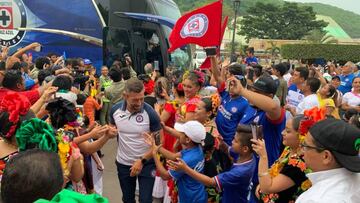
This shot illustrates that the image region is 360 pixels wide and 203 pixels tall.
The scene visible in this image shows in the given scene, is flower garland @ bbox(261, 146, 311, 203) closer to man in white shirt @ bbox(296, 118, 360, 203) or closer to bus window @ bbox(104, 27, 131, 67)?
man in white shirt @ bbox(296, 118, 360, 203)

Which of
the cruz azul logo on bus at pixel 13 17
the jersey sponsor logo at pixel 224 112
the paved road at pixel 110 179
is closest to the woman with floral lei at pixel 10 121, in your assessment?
the paved road at pixel 110 179

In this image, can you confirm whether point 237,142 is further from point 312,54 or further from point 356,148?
point 312,54

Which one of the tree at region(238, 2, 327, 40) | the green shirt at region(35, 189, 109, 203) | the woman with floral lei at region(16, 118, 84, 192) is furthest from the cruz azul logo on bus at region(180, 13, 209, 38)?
the tree at region(238, 2, 327, 40)

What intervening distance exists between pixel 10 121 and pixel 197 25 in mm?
3333

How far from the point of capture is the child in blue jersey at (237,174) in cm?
373

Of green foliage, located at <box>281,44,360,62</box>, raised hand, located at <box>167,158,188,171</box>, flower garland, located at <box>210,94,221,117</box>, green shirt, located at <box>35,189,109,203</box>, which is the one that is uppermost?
green shirt, located at <box>35,189,109,203</box>

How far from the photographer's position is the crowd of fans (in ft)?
7.23

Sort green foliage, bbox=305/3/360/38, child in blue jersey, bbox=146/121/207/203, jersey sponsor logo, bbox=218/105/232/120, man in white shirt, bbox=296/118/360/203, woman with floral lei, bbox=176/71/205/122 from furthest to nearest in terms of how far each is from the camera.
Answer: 1. green foliage, bbox=305/3/360/38
2. jersey sponsor logo, bbox=218/105/232/120
3. woman with floral lei, bbox=176/71/205/122
4. child in blue jersey, bbox=146/121/207/203
5. man in white shirt, bbox=296/118/360/203

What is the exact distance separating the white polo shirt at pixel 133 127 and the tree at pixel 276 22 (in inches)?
Result: 2406

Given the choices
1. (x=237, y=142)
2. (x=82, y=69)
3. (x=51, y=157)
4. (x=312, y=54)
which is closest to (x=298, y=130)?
(x=237, y=142)

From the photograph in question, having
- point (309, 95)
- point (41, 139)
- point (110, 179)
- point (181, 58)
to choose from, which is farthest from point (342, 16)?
point (41, 139)

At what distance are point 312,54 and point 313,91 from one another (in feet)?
120

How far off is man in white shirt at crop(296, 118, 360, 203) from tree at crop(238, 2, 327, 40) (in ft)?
207

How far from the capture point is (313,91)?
6.25 metres
